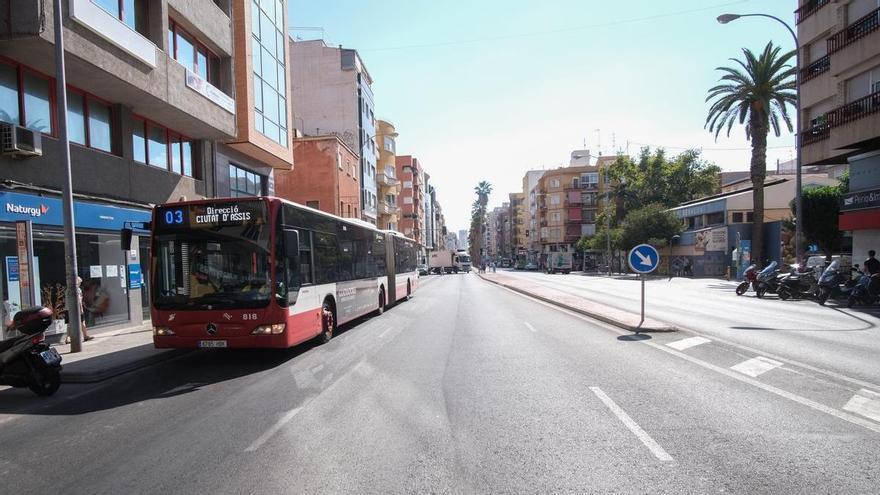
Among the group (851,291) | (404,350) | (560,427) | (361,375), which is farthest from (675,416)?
(851,291)

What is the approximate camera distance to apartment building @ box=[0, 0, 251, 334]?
1087 centimetres

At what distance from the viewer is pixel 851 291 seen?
56.6 ft

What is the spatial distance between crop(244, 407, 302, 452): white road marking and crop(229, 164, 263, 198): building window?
51.4 feet

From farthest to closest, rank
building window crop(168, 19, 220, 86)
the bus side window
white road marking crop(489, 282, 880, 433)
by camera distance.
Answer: building window crop(168, 19, 220, 86), the bus side window, white road marking crop(489, 282, 880, 433)

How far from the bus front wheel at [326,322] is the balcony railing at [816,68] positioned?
2690cm

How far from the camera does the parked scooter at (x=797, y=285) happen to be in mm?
19562

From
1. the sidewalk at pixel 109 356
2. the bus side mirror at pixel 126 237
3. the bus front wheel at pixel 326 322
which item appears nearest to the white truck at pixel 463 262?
the sidewalk at pixel 109 356

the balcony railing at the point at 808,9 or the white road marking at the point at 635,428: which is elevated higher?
the balcony railing at the point at 808,9

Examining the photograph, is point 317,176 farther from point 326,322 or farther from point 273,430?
point 273,430

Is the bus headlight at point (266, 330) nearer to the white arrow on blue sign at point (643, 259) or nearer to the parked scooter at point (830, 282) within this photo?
the white arrow on blue sign at point (643, 259)

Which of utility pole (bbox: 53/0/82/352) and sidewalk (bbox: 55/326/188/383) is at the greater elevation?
utility pole (bbox: 53/0/82/352)

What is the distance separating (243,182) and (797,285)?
877 inches

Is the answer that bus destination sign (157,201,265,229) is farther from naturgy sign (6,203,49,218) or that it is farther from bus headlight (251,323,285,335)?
naturgy sign (6,203,49,218)

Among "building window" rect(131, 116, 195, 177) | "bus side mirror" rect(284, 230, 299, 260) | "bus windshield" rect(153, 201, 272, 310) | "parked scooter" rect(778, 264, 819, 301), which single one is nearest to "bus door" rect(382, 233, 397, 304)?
"building window" rect(131, 116, 195, 177)
